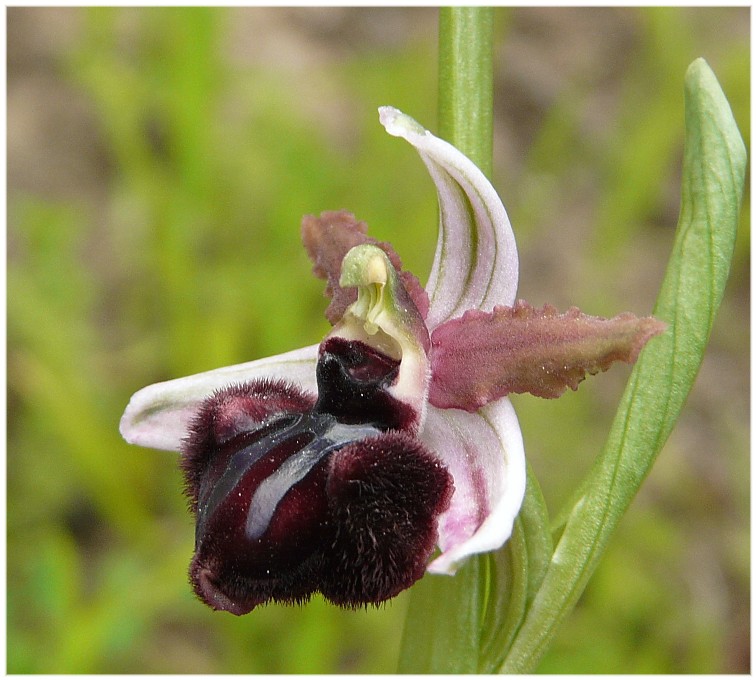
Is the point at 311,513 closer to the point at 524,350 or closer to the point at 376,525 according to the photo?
the point at 376,525

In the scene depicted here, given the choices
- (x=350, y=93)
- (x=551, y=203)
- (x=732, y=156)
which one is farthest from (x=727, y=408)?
(x=732, y=156)

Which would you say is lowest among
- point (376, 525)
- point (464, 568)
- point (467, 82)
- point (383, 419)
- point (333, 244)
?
point (464, 568)

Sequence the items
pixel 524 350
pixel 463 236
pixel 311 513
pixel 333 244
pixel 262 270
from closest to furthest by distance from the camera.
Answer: pixel 311 513
pixel 524 350
pixel 463 236
pixel 333 244
pixel 262 270

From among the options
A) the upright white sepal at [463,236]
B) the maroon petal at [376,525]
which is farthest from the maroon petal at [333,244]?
the maroon petal at [376,525]

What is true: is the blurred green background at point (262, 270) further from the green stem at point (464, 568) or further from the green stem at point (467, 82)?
the green stem at point (467, 82)

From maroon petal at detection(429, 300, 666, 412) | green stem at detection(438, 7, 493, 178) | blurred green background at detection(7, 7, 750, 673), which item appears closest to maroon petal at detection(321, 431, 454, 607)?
maroon petal at detection(429, 300, 666, 412)

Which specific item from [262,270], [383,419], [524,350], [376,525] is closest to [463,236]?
[524,350]

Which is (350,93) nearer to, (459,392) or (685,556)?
(685,556)
